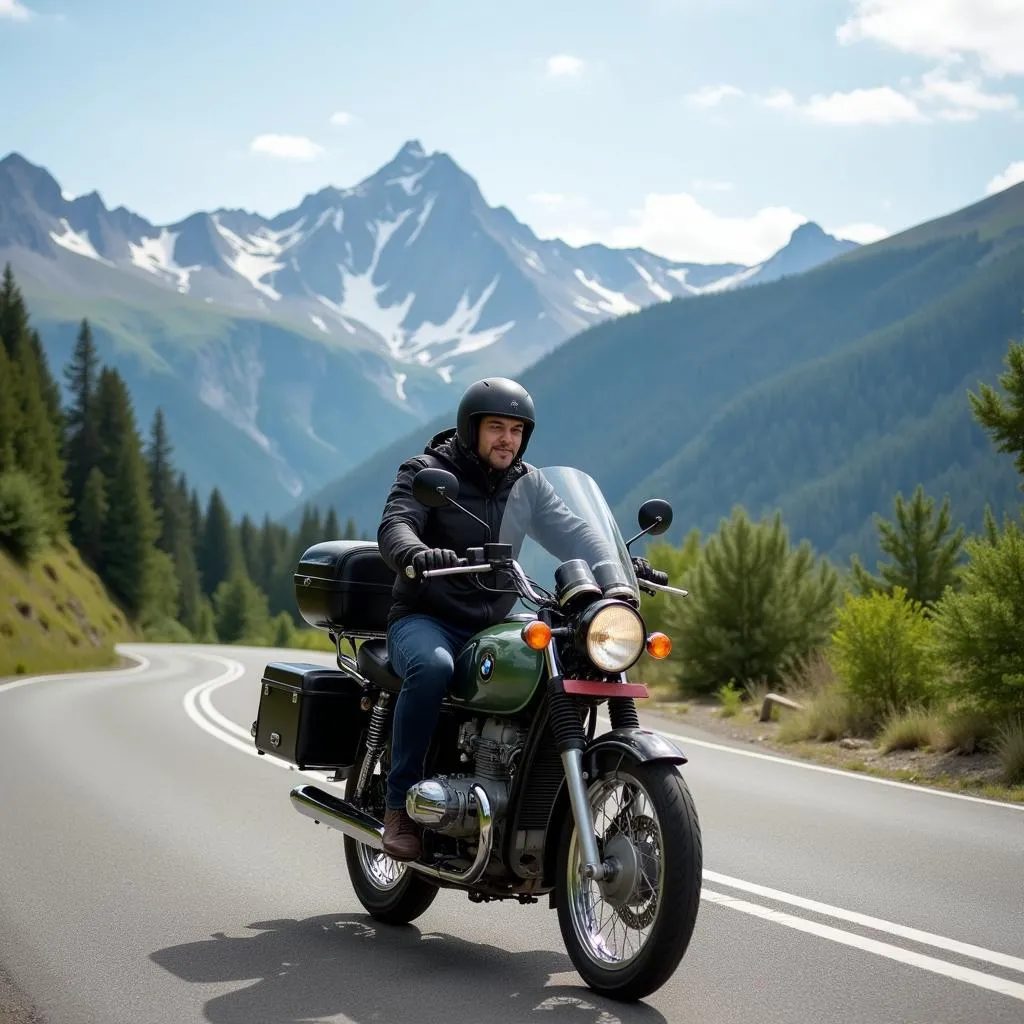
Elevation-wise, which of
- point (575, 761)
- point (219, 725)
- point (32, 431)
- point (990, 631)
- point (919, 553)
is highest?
point (32, 431)

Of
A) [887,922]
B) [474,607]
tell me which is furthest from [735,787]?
[474,607]

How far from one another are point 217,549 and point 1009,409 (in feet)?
431

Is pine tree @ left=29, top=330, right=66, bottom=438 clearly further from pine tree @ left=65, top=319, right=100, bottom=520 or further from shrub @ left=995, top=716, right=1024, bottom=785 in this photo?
shrub @ left=995, top=716, right=1024, bottom=785

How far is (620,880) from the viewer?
507 cm

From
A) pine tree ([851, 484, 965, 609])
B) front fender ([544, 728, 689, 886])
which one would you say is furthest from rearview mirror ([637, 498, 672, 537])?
pine tree ([851, 484, 965, 609])

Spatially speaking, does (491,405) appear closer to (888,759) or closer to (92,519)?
(888,759)

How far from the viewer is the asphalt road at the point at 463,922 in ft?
17.0

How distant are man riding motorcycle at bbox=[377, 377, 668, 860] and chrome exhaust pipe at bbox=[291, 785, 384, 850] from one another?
0.26 m

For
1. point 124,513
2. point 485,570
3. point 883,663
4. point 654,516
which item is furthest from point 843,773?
point 124,513

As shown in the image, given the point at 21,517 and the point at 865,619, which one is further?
the point at 21,517

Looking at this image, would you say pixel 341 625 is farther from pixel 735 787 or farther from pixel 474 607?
pixel 735 787

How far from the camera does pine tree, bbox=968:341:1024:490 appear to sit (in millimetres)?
13859

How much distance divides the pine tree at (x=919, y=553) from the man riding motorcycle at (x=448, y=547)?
21290mm

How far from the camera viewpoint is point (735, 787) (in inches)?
453
